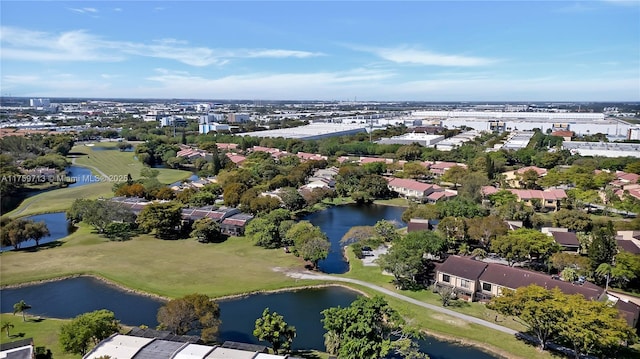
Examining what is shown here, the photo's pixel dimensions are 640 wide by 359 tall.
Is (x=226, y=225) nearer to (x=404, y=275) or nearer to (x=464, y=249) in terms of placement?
(x=404, y=275)

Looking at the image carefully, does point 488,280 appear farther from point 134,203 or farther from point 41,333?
point 134,203

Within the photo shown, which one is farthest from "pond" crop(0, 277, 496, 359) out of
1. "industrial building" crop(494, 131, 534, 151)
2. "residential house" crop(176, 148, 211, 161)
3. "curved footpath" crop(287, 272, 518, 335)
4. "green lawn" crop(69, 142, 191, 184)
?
"industrial building" crop(494, 131, 534, 151)

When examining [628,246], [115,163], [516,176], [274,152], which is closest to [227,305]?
[628,246]

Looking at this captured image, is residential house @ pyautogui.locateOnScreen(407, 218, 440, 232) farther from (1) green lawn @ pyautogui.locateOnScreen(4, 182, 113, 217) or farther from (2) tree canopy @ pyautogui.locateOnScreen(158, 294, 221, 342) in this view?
(1) green lawn @ pyautogui.locateOnScreen(4, 182, 113, 217)

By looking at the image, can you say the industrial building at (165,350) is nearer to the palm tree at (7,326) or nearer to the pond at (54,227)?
the palm tree at (7,326)

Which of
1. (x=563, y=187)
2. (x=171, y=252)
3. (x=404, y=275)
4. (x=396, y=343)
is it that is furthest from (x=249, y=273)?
(x=563, y=187)
